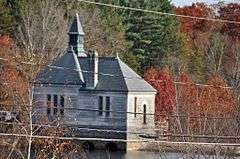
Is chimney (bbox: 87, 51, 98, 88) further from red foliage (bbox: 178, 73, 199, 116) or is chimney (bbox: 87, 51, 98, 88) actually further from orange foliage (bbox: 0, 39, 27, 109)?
red foliage (bbox: 178, 73, 199, 116)

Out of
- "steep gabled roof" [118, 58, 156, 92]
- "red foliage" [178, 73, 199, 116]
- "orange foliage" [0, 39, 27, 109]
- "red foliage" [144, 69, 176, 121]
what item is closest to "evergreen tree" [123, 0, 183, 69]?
"red foliage" [144, 69, 176, 121]

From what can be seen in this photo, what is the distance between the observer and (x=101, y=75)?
48.0m

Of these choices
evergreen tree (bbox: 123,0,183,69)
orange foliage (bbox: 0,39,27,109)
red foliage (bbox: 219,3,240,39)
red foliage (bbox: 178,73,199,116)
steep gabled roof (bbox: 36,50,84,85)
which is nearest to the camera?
red foliage (bbox: 178,73,199,116)

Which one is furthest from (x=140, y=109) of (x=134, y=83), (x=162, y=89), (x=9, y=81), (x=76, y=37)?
(x=9, y=81)

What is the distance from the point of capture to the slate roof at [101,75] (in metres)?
47.3

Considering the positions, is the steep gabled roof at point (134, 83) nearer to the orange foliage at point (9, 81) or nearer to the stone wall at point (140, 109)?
the stone wall at point (140, 109)

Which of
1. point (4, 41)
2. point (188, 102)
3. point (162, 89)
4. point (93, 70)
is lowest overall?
point (162, 89)

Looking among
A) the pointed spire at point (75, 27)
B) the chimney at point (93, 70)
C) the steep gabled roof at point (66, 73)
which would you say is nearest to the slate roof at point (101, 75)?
the steep gabled roof at point (66, 73)

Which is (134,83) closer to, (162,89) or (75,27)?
(162,89)

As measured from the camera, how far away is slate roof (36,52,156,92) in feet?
155

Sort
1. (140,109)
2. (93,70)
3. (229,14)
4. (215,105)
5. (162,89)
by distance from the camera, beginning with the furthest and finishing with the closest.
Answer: (229,14)
(162,89)
(93,70)
(140,109)
(215,105)

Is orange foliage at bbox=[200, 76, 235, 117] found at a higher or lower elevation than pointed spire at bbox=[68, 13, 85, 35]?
lower

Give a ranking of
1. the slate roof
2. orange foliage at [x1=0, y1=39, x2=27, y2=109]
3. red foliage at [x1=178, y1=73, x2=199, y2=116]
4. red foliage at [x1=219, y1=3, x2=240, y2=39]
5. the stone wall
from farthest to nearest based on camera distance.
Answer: red foliage at [x1=219, y1=3, x2=240, y2=39]
the slate roof
the stone wall
orange foliage at [x1=0, y1=39, x2=27, y2=109]
red foliage at [x1=178, y1=73, x2=199, y2=116]

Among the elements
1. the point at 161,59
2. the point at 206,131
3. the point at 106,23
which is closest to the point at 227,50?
the point at 161,59
